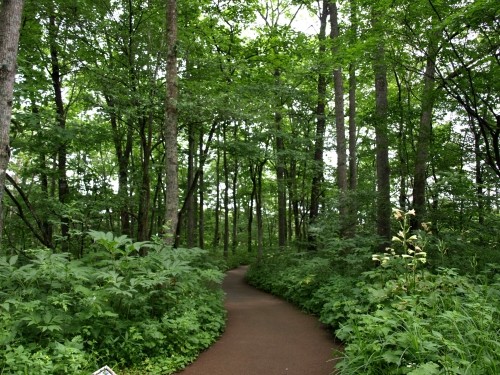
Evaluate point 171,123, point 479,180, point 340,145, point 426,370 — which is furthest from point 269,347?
point 479,180

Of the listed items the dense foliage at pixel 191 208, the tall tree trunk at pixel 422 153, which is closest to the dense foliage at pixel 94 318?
the dense foliage at pixel 191 208

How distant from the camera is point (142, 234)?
35.7 ft

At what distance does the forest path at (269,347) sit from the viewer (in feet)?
15.9

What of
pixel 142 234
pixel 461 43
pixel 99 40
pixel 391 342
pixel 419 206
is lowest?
pixel 391 342

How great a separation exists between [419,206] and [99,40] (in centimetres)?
1083

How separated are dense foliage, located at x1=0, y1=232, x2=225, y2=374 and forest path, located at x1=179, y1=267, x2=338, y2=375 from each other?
1.15ft

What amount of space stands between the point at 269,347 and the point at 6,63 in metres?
5.60

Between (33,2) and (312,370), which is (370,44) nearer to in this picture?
(312,370)

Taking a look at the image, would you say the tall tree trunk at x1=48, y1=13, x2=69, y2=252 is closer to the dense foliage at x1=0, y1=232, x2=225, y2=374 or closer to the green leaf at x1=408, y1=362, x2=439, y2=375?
the dense foliage at x1=0, y1=232, x2=225, y2=374

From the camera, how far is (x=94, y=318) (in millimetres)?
4707

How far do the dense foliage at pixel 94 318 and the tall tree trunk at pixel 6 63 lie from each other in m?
1.42

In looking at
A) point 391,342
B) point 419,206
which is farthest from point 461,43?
point 391,342

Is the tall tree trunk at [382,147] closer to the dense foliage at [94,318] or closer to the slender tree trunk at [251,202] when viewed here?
the dense foliage at [94,318]

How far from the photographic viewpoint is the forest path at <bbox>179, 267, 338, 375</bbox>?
4.84 m
